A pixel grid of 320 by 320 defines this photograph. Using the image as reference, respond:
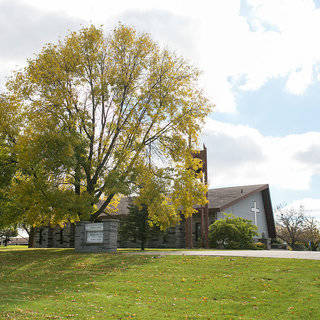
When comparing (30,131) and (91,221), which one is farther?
(91,221)

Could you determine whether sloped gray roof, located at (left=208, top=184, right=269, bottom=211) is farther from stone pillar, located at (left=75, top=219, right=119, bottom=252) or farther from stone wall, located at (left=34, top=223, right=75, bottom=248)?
stone wall, located at (left=34, top=223, right=75, bottom=248)

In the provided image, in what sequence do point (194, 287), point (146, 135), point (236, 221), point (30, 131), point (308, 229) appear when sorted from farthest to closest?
point (308, 229) → point (236, 221) → point (146, 135) → point (30, 131) → point (194, 287)

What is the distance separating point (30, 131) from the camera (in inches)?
739

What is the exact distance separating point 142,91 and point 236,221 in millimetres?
11293

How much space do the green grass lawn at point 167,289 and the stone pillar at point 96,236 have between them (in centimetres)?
420

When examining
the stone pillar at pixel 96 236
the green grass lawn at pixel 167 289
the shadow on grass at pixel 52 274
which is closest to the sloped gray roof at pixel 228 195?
the stone pillar at pixel 96 236

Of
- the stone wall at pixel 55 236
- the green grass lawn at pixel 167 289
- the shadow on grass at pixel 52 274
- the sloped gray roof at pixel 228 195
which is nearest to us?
the green grass lawn at pixel 167 289

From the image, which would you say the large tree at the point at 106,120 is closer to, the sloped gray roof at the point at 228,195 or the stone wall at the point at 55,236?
the sloped gray roof at the point at 228,195

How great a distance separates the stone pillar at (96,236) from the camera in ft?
61.4

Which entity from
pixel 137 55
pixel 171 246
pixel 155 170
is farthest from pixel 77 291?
pixel 171 246

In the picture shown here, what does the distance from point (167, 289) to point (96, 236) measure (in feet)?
34.4

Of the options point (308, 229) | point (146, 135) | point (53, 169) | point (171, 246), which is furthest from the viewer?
point (308, 229)

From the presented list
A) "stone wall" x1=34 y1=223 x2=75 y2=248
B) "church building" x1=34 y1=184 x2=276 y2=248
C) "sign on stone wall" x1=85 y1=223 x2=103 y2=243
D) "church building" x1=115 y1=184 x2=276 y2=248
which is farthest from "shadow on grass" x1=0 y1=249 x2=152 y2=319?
"stone wall" x1=34 y1=223 x2=75 y2=248

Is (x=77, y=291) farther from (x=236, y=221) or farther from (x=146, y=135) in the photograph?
(x=236, y=221)
